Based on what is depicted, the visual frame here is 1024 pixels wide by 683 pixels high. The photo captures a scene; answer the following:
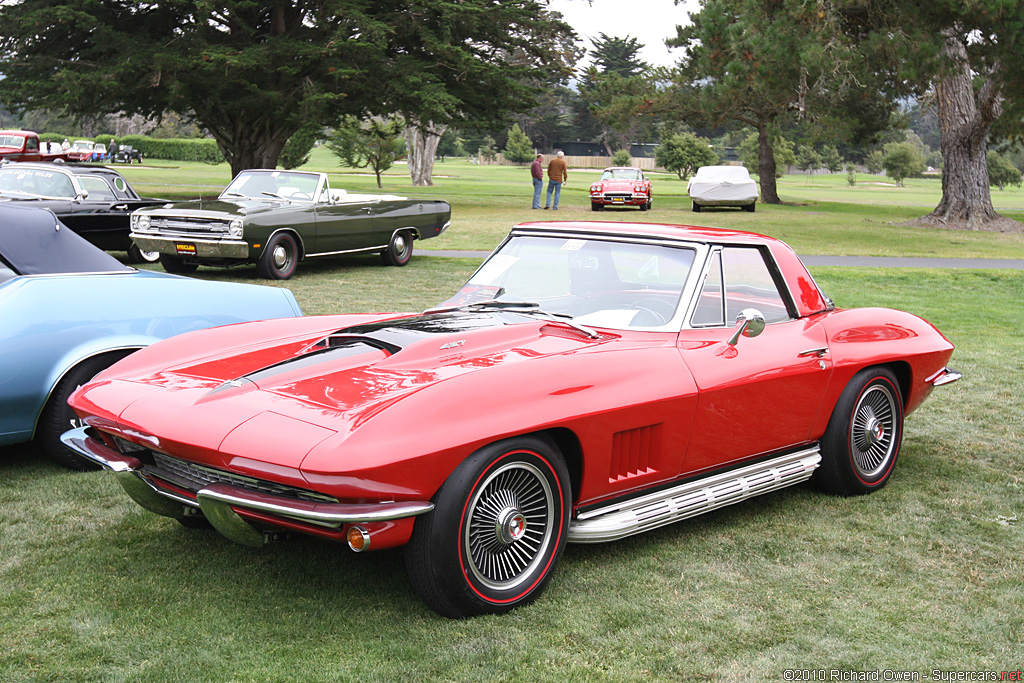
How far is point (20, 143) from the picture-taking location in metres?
39.2

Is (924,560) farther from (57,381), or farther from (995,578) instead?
(57,381)

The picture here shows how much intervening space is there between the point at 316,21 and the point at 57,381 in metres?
27.6

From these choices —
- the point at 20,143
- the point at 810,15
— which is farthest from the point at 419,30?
the point at 20,143

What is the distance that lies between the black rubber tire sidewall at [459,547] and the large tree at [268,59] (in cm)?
2462

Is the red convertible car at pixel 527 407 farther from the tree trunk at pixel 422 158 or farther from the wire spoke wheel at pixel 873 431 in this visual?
the tree trunk at pixel 422 158

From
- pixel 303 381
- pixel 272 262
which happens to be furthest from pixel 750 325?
pixel 272 262

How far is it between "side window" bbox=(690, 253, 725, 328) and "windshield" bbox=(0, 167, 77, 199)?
39.9 ft

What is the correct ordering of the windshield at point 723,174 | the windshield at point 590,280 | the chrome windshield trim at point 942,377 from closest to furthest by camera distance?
the windshield at point 590,280, the chrome windshield trim at point 942,377, the windshield at point 723,174

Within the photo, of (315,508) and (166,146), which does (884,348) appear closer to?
(315,508)

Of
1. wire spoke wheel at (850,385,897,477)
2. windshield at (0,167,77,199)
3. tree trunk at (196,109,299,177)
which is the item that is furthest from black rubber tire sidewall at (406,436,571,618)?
tree trunk at (196,109,299,177)

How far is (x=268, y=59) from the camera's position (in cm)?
2750

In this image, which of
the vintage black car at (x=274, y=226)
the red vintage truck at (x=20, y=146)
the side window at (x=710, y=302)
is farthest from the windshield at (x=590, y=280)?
the red vintage truck at (x=20, y=146)

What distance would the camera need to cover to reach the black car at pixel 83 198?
13.8 metres

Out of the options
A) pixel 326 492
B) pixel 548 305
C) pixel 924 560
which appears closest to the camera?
pixel 326 492
